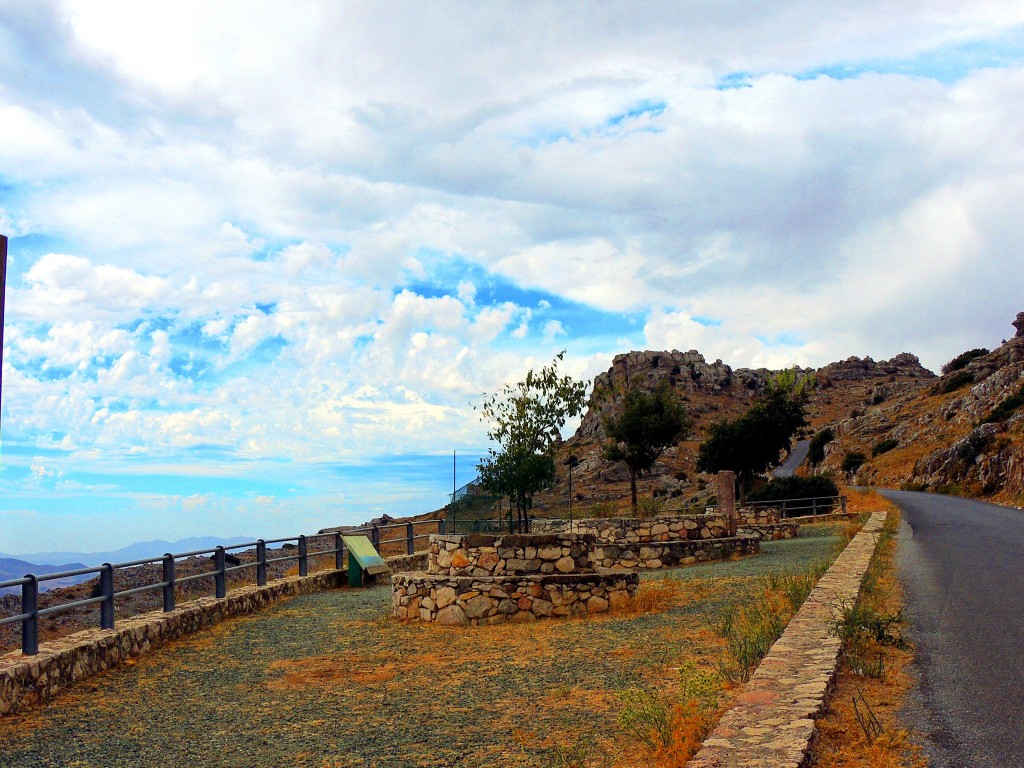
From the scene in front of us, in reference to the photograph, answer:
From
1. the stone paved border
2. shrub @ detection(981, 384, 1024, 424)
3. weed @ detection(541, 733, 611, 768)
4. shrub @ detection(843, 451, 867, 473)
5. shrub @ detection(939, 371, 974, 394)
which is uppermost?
shrub @ detection(939, 371, 974, 394)

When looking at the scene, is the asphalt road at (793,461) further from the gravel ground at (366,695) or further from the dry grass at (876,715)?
the dry grass at (876,715)

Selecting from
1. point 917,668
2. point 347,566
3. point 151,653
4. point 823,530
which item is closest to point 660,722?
point 917,668

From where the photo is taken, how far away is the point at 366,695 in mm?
8086

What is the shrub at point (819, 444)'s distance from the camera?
283 feet

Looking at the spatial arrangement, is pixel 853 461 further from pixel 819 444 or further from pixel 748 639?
pixel 748 639

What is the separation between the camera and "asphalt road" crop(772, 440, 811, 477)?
83.9m

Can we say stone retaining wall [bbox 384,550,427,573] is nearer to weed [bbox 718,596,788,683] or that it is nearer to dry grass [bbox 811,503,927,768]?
weed [bbox 718,596,788,683]

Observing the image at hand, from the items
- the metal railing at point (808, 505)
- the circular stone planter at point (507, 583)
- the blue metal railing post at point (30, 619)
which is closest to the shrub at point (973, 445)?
the metal railing at point (808, 505)

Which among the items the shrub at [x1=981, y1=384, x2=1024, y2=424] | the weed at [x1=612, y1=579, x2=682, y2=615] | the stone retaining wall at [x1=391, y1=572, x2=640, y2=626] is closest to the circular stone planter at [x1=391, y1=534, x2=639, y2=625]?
the stone retaining wall at [x1=391, y1=572, x2=640, y2=626]

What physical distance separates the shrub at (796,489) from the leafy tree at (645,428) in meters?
5.19

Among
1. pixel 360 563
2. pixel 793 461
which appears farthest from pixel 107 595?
pixel 793 461

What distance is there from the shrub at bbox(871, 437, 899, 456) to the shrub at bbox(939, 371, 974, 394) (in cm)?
1582

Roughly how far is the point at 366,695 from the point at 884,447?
7209cm

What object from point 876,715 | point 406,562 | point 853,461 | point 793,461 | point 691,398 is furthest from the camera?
point 691,398
